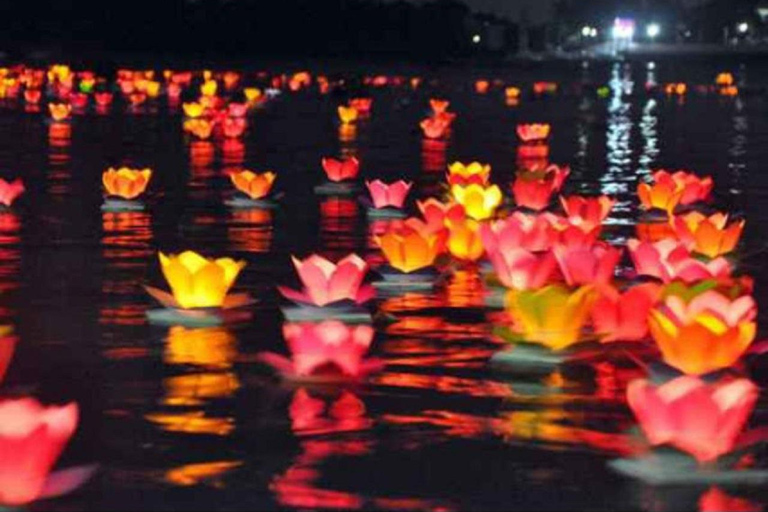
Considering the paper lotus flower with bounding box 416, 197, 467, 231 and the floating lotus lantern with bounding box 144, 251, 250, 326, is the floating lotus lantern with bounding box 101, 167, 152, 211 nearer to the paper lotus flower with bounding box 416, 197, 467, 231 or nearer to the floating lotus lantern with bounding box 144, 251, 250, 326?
the paper lotus flower with bounding box 416, 197, 467, 231

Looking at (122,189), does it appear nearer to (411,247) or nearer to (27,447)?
(411,247)

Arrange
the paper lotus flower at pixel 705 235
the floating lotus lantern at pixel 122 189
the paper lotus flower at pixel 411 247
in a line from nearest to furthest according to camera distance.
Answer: the paper lotus flower at pixel 411 247
the paper lotus flower at pixel 705 235
the floating lotus lantern at pixel 122 189

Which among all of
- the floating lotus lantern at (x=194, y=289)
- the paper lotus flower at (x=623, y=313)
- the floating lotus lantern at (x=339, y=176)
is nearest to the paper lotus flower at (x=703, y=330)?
the paper lotus flower at (x=623, y=313)

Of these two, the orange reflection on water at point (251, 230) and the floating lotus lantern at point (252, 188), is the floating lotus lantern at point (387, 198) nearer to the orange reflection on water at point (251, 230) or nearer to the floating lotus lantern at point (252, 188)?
the orange reflection on water at point (251, 230)

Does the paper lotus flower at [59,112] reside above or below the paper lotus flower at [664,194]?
above

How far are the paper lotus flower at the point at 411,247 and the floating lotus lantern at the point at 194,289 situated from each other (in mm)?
1803

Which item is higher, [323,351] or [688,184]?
[688,184]

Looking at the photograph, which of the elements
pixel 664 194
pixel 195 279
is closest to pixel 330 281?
pixel 195 279

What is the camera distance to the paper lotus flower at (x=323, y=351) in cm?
955

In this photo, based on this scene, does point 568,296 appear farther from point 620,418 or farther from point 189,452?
point 189,452

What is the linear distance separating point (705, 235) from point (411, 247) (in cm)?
213

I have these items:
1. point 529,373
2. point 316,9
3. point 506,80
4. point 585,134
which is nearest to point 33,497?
point 529,373

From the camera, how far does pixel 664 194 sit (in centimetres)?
1875

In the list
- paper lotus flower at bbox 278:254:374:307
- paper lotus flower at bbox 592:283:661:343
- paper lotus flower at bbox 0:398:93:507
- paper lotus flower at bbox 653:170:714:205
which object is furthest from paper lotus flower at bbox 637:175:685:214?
paper lotus flower at bbox 0:398:93:507
